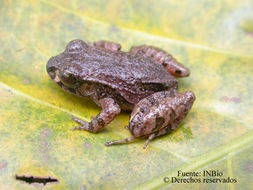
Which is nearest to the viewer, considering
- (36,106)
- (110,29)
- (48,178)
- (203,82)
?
(48,178)

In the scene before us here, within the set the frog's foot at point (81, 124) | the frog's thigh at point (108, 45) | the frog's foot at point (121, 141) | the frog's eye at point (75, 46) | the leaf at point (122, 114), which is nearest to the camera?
the leaf at point (122, 114)

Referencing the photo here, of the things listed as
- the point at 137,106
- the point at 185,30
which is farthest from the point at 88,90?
the point at 185,30

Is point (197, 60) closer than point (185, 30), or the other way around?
point (197, 60)

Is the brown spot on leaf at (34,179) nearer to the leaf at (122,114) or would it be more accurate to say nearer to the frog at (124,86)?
the leaf at (122,114)

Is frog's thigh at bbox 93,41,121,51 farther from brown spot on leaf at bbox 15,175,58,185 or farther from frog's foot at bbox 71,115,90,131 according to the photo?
brown spot on leaf at bbox 15,175,58,185

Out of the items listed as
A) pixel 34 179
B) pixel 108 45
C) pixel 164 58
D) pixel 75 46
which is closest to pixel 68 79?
pixel 75 46

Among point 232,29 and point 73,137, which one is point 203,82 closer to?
point 232,29

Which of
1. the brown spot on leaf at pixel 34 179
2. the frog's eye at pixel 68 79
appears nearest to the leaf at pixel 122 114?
the brown spot on leaf at pixel 34 179

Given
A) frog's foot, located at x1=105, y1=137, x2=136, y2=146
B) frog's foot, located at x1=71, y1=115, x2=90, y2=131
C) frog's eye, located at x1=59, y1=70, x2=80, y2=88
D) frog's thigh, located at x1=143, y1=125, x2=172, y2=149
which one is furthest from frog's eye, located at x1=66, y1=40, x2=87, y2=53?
frog's thigh, located at x1=143, y1=125, x2=172, y2=149
